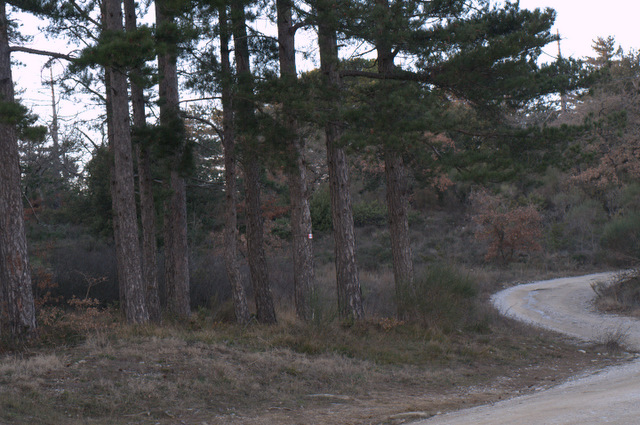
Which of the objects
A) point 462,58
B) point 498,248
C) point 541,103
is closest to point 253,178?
point 462,58

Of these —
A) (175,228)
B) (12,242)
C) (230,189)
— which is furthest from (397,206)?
(12,242)

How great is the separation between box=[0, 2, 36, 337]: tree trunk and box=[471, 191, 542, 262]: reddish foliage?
2784cm

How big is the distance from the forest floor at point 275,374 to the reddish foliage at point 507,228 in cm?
2096

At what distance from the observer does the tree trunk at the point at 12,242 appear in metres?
10.6

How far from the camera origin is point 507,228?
1344 inches

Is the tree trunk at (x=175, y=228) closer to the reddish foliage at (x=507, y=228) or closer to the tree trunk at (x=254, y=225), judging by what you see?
the tree trunk at (x=254, y=225)

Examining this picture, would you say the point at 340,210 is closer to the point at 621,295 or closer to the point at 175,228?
the point at 175,228

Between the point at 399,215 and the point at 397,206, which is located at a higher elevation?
the point at 397,206

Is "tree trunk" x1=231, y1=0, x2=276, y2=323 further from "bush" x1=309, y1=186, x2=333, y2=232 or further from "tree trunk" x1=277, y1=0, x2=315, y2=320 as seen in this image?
"bush" x1=309, y1=186, x2=333, y2=232

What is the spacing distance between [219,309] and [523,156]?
9.94 metres

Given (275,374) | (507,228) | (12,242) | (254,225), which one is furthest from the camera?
(507,228)

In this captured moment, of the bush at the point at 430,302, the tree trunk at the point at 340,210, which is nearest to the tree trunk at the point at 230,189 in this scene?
the tree trunk at the point at 340,210

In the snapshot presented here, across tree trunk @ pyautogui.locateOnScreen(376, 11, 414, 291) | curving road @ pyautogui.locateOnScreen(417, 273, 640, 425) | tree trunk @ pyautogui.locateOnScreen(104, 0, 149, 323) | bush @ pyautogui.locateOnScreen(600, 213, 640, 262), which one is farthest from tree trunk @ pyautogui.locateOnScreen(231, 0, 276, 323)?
bush @ pyautogui.locateOnScreen(600, 213, 640, 262)

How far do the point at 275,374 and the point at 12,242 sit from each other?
5264mm
